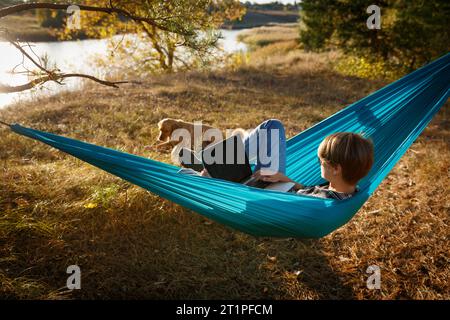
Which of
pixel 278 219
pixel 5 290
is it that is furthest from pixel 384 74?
pixel 5 290

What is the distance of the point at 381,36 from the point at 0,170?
6.96 metres

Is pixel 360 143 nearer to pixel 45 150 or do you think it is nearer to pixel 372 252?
pixel 372 252

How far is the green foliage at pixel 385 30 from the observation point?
592 cm

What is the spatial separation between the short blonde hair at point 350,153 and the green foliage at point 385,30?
5.14 metres

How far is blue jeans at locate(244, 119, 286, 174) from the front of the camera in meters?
2.05

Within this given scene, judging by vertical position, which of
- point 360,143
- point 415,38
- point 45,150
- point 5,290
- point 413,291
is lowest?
point 413,291

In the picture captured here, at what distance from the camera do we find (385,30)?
703cm

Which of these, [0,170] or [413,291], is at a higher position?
[0,170]

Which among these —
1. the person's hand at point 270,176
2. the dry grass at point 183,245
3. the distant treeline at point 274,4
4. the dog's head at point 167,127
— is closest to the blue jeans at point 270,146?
the person's hand at point 270,176

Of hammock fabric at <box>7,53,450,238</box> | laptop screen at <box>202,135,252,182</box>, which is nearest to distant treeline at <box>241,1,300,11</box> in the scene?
hammock fabric at <box>7,53,450,238</box>

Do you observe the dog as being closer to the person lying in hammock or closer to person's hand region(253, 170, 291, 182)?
person's hand region(253, 170, 291, 182)

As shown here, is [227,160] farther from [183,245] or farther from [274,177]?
[183,245]

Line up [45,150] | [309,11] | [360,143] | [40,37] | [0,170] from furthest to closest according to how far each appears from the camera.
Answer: [40,37]
[309,11]
[45,150]
[0,170]
[360,143]

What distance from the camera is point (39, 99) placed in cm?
583
